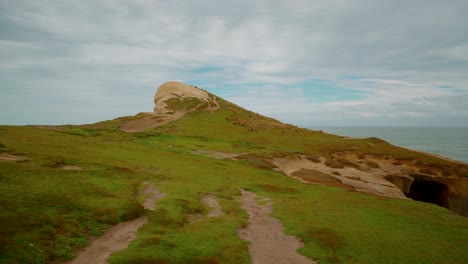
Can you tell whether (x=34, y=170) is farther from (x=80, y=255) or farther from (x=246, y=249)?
(x=246, y=249)

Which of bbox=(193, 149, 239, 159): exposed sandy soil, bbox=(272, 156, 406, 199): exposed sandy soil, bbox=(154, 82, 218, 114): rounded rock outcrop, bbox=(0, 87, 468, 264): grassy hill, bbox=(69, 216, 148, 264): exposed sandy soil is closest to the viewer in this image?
bbox=(69, 216, 148, 264): exposed sandy soil

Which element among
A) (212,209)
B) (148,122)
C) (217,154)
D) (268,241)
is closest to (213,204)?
(212,209)

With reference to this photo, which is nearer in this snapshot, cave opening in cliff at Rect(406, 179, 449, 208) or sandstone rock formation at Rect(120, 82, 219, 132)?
cave opening in cliff at Rect(406, 179, 449, 208)

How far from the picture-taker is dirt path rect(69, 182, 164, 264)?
15859 millimetres

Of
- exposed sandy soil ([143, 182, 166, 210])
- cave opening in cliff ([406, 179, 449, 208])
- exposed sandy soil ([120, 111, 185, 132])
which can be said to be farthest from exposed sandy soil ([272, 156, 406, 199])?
exposed sandy soil ([120, 111, 185, 132])

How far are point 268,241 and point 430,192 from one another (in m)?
58.1

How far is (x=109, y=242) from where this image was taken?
18156mm

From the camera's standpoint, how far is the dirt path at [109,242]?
52.0ft

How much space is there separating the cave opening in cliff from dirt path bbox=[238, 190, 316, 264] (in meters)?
49.0

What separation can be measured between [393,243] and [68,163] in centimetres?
3279

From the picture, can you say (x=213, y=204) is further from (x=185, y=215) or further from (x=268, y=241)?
(x=268, y=241)

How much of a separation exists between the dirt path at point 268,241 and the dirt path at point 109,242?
725 cm

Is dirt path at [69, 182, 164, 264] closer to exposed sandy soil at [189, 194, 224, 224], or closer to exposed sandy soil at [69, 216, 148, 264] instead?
exposed sandy soil at [69, 216, 148, 264]

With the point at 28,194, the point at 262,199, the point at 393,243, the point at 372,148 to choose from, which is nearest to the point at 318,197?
the point at 262,199
